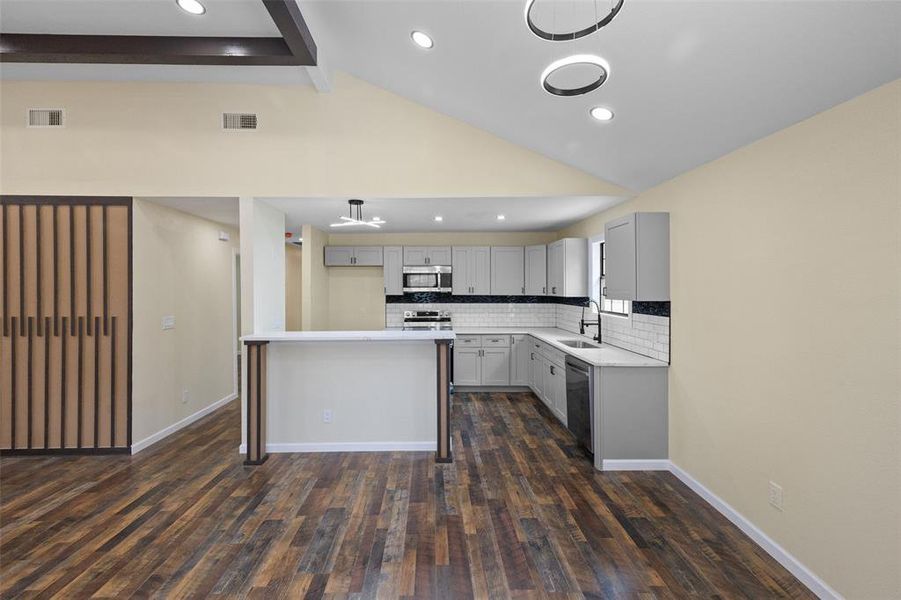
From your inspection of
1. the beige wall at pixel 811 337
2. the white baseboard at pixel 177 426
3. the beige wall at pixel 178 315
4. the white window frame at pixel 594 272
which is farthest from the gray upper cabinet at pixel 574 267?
the white baseboard at pixel 177 426

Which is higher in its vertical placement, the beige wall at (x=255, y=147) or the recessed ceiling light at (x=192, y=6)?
the recessed ceiling light at (x=192, y=6)

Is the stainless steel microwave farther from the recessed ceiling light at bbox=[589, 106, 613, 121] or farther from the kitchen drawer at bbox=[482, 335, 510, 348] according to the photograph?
the recessed ceiling light at bbox=[589, 106, 613, 121]

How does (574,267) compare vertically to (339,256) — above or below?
below

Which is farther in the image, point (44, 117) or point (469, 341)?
point (469, 341)

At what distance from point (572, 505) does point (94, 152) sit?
201 inches

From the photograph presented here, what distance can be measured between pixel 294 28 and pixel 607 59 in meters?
2.09

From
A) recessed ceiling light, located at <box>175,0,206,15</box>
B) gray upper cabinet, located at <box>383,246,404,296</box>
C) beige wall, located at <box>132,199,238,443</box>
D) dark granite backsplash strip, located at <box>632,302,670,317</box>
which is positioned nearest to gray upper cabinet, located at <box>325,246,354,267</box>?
gray upper cabinet, located at <box>383,246,404,296</box>

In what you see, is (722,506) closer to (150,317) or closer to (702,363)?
(702,363)

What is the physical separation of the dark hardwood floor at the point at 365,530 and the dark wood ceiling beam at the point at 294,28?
10.9ft

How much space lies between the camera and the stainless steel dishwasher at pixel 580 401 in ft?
11.5

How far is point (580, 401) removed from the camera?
3.74 meters

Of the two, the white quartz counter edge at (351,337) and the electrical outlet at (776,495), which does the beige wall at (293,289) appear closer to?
the white quartz counter edge at (351,337)

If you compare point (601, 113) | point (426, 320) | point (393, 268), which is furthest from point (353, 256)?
point (601, 113)

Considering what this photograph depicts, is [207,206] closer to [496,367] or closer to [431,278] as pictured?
[431,278]
